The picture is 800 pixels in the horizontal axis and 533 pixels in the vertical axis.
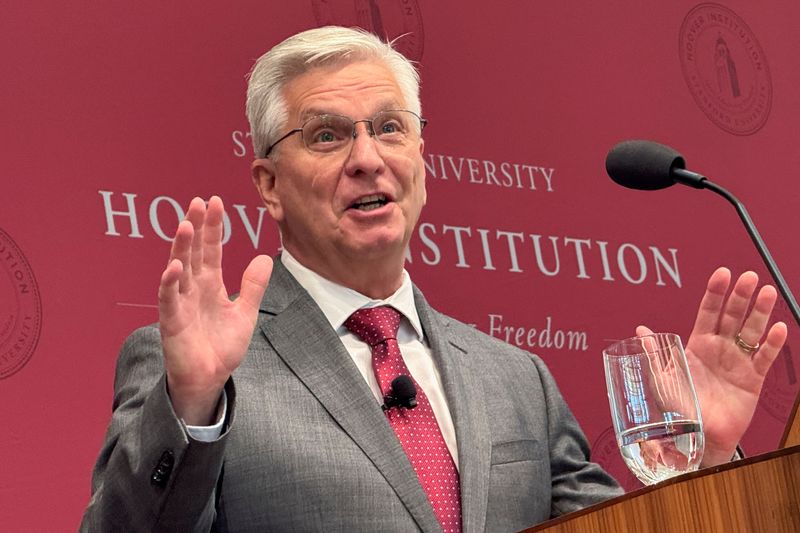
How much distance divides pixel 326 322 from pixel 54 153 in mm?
935

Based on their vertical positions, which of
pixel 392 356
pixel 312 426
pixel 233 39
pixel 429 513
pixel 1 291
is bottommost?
pixel 429 513

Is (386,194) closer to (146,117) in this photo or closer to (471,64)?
(146,117)

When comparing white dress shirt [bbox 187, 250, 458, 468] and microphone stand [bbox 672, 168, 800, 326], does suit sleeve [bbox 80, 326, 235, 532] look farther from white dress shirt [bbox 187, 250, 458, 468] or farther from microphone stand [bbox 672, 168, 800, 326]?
microphone stand [bbox 672, 168, 800, 326]

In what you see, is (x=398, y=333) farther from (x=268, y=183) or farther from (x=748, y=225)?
(x=748, y=225)

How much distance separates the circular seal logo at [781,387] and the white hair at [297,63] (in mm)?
1841

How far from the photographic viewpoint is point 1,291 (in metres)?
2.81

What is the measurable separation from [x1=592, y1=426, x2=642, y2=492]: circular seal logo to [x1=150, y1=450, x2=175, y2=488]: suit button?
1.99 meters

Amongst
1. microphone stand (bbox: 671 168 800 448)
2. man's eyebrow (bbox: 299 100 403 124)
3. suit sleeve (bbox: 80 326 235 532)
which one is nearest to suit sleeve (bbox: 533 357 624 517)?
microphone stand (bbox: 671 168 800 448)

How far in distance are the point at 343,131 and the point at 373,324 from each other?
437 millimetres

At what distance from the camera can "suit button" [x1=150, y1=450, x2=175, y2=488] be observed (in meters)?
1.86

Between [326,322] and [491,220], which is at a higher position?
[491,220]

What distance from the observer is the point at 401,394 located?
93.0 inches

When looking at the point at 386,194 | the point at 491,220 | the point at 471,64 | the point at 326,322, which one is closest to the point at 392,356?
the point at 326,322

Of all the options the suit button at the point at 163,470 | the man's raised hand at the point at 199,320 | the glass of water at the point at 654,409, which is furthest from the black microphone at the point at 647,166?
the suit button at the point at 163,470
